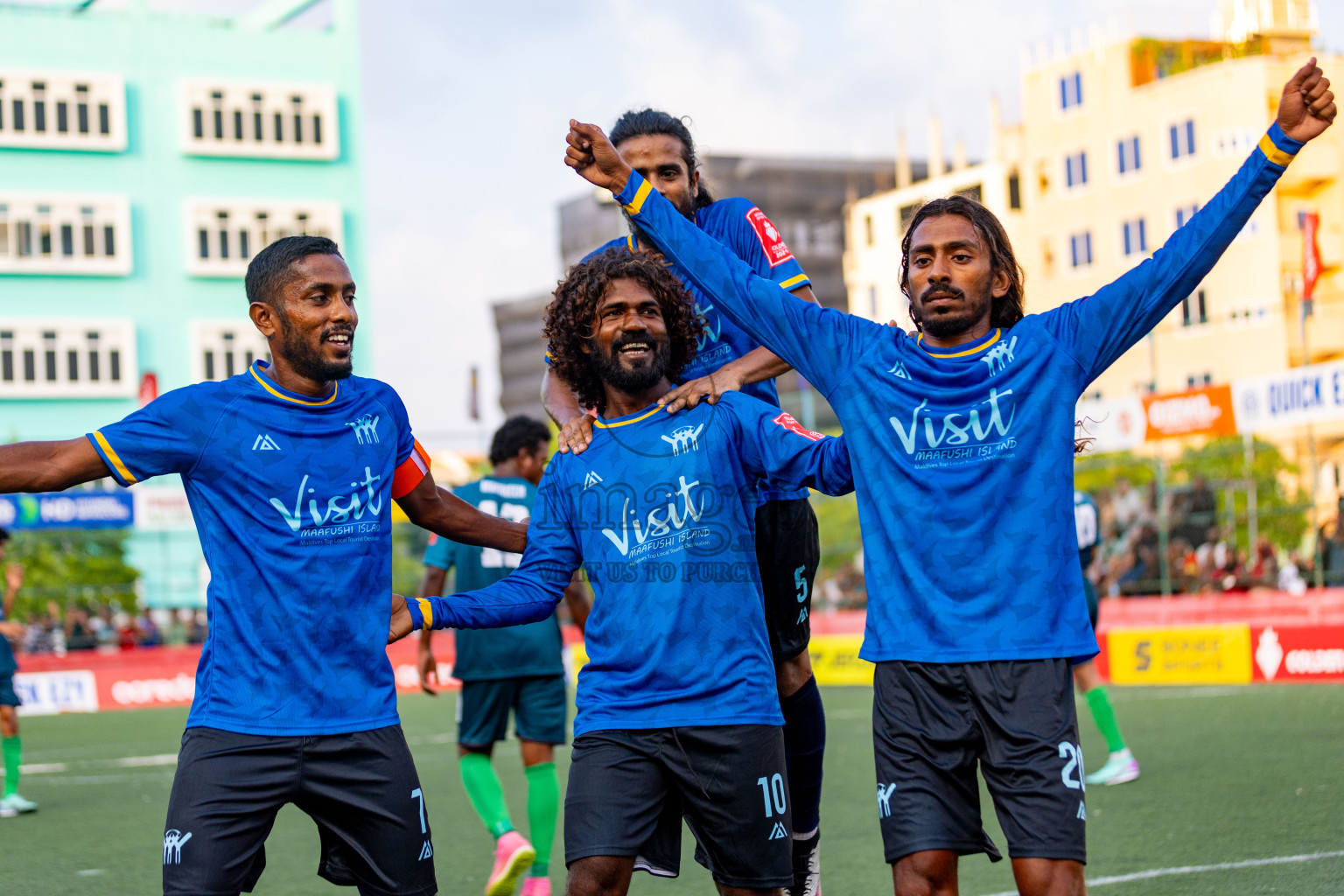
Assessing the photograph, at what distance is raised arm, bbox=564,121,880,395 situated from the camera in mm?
4445

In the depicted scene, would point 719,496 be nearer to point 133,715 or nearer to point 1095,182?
point 133,715

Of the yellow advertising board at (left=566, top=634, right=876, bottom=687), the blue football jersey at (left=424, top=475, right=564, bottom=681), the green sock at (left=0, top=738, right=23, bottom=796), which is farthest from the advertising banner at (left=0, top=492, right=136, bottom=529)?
the blue football jersey at (left=424, top=475, right=564, bottom=681)

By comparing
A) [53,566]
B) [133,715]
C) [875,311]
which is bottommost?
[133,715]

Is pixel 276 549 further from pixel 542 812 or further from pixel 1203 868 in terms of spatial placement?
pixel 1203 868

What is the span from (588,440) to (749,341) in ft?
2.78

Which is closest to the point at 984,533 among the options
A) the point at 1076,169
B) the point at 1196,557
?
the point at 1196,557

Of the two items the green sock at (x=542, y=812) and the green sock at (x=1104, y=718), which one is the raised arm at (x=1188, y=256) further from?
the green sock at (x=1104, y=718)

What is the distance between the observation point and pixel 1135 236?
5369cm

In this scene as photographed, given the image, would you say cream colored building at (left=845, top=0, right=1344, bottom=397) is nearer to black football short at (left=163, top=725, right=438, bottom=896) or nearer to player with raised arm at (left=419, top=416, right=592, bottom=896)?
player with raised arm at (left=419, top=416, right=592, bottom=896)

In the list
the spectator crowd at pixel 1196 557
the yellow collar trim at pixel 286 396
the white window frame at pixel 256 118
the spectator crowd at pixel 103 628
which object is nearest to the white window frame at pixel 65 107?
the white window frame at pixel 256 118

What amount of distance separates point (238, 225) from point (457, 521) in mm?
44597

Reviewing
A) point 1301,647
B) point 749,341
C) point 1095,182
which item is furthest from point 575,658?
point 1095,182

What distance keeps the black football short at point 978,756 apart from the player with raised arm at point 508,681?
343cm

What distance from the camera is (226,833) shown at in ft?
14.1
